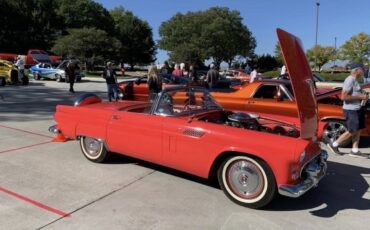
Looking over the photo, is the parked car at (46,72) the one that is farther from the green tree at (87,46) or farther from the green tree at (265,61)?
the green tree at (265,61)

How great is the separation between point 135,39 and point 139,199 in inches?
2733

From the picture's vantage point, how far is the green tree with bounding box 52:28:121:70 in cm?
3859

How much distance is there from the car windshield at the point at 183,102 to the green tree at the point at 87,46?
1400 inches

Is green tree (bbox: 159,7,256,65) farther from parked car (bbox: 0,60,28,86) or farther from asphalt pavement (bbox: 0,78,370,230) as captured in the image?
Answer: asphalt pavement (bbox: 0,78,370,230)

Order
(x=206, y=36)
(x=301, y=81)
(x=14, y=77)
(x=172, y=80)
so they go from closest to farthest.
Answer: (x=301, y=81) → (x=172, y=80) → (x=14, y=77) → (x=206, y=36)

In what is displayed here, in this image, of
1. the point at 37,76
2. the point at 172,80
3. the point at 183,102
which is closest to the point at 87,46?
the point at 37,76

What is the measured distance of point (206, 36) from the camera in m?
50.9

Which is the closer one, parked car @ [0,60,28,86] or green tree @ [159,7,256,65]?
parked car @ [0,60,28,86]

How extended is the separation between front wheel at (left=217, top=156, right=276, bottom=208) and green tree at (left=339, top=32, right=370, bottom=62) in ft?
186

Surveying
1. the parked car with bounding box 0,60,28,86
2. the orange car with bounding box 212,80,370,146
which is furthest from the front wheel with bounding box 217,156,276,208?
the parked car with bounding box 0,60,28,86

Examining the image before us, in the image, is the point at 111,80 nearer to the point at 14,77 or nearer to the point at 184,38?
the point at 14,77

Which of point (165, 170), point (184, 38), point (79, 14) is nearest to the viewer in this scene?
point (165, 170)

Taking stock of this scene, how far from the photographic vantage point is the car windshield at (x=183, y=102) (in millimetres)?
4960

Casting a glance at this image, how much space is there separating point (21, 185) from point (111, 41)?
37177 mm
